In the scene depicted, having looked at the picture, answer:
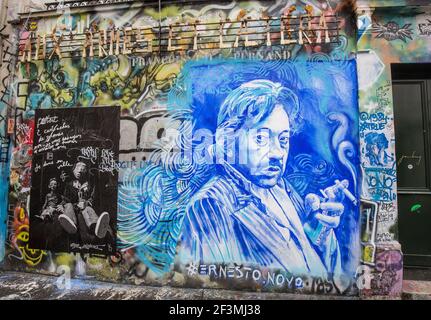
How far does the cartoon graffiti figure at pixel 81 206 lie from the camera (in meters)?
4.98

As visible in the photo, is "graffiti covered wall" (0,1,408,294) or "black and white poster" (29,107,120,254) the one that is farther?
"black and white poster" (29,107,120,254)

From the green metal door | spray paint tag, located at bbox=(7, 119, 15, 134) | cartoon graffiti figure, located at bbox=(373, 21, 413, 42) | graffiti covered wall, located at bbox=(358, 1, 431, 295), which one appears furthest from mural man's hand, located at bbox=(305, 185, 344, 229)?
spray paint tag, located at bbox=(7, 119, 15, 134)

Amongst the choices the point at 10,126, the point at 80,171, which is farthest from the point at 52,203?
the point at 10,126

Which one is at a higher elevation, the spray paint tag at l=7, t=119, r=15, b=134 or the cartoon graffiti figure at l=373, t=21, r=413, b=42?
the cartoon graffiti figure at l=373, t=21, r=413, b=42

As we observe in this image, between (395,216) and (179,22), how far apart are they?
438 centimetres

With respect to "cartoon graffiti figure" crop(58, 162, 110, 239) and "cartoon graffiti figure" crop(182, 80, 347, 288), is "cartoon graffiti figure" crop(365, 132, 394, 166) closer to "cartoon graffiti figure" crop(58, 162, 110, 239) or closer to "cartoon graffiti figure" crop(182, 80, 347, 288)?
"cartoon graffiti figure" crop(182, 80, 347, 288)

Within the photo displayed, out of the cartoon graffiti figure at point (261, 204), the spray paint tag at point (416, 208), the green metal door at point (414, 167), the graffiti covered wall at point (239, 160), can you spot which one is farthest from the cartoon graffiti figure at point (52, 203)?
the spray paint tag at point (416, 208)

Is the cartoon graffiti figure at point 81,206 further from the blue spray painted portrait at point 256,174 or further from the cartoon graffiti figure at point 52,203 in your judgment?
the blue spray painted portrait at point 256,174

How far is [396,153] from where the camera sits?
479 cm

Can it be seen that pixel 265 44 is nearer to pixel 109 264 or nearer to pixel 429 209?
pixel 429 209

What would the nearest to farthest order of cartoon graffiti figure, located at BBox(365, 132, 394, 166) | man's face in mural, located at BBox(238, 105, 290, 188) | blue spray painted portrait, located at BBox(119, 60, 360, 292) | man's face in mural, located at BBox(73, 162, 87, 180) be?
cartoon graffiti figure, located at BBox(365, 132, 394, 166)
blue spray painted portrait, located at BBox(119, 60, 360, 292)
man's face in mural, located at BBox(238, 105, 290, 188)
man's face in mural, located at BBox(73, 162, 87, 180)

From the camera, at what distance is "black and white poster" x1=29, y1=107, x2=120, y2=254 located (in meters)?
4.98

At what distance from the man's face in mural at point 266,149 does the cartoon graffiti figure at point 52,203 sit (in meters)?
3.05

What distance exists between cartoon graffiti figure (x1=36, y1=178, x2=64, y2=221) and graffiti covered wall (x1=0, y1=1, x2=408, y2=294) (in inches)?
23.5
